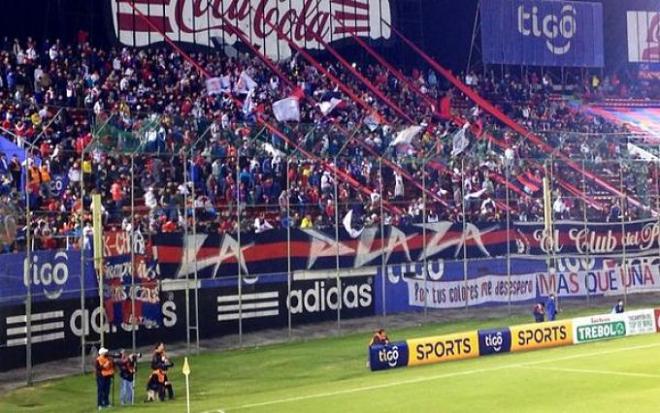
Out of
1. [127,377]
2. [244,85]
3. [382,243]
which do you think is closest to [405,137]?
[382,243]

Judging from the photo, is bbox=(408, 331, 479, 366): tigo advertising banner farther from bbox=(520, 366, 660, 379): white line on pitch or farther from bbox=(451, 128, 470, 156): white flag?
bbox=(451, 128, 470, 156): white flag

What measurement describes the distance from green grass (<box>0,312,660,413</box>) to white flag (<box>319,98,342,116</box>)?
53.0 feet

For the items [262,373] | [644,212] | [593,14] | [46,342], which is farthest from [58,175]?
[593,14]

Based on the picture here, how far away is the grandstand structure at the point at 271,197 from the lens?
131 ft

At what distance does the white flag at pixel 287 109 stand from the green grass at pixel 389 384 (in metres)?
14.5

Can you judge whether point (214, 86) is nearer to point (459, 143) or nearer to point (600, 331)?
point (459, 143)

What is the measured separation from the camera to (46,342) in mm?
38500

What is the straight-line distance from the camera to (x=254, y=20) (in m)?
61.6

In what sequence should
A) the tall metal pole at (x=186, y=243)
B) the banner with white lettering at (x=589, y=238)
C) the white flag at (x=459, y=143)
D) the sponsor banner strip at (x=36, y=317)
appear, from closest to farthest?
the sponsor banner strip at (x=36, y=317)
the tall metal pole at (x=186, y=243)
the white flag at (x=459, y=143)
the banner with white lettering at (x=589, y=238)

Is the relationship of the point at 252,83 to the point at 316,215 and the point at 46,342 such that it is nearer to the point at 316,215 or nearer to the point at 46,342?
the point at 316,215

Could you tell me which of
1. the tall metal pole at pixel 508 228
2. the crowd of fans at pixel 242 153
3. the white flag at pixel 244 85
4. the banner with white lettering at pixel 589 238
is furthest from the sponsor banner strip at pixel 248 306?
the white flag at pixel 244 85

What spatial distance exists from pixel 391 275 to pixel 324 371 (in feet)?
33.9

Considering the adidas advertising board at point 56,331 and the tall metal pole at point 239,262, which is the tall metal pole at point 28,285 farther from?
the tall metal pole at point 239,262

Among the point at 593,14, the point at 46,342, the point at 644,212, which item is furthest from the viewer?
the point at 593,14
